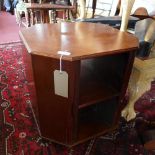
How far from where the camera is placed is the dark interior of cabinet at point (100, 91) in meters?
0.92

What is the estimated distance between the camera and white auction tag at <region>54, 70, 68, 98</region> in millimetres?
758

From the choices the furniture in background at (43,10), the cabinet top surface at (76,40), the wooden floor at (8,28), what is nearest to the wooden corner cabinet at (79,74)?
the cabinet top surface at (76,40)

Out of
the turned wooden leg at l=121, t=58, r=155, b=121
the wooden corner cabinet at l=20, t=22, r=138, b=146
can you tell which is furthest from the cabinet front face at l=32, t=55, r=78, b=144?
the turned wooden leg at l=121, t=58, r=155, b=121

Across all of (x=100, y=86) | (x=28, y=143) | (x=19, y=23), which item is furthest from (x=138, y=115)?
(x=19, y=23)

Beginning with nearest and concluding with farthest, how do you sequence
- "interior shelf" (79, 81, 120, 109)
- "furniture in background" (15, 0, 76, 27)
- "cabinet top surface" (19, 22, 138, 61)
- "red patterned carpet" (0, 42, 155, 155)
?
1. "cabinet top surface" (19, 22, 138, 61)
2. "interior shelf" (79, 81, 120, 109)
3. "red patterned carpet" (0, 42, 155, 155)
4. "furniture in background" (15, 0, 76, 27)

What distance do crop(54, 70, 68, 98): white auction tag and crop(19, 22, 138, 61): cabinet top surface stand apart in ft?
0.27

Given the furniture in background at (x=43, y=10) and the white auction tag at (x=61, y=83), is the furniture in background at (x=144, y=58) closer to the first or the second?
the white auction tag at (x=61, y=83)

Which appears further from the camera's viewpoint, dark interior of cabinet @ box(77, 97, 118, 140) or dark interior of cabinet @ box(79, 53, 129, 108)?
dark interior of cabinet @ box(77, 97, 118, 140)

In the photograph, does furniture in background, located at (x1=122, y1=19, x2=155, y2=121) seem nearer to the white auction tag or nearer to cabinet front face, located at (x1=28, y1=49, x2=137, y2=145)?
cabinet front face, located at (x1=28, y1=49, x2=137, y2=145)

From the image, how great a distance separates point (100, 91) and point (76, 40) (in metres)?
0.29

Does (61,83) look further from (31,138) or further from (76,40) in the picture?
(31,138)

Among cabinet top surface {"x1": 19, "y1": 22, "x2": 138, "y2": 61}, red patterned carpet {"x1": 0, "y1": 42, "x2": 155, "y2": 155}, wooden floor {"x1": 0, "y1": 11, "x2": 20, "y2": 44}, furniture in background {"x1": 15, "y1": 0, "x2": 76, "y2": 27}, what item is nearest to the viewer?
cabinet top surface {"x1": 19, "y1": 22, "x2": 138, "y2": 61}

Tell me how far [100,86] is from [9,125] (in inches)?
27.1

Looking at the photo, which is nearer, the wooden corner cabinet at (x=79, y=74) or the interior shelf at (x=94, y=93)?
the wooden corner cabinet at (x=79, y=74)
